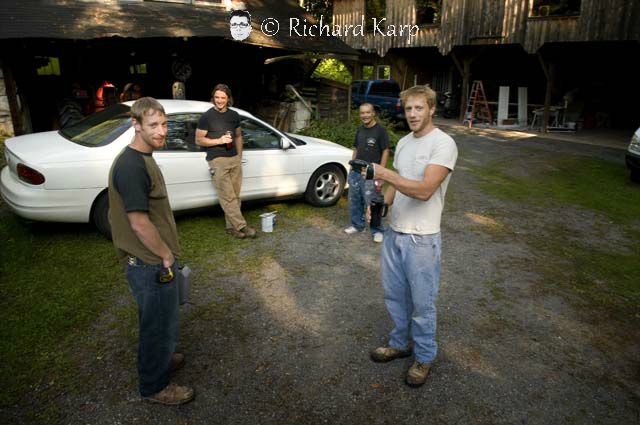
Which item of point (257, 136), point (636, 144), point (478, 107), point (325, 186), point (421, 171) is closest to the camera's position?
point (421, 171)

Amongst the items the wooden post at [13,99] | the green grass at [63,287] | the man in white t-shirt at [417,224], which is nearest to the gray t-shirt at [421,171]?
the man in white t-shirt at [417,224]

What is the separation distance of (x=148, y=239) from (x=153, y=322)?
0.54 meters

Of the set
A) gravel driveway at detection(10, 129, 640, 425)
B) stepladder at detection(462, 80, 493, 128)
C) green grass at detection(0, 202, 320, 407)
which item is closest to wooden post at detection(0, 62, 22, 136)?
green grass at detection(0, 202, 320, 407)

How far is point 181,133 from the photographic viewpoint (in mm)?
5750

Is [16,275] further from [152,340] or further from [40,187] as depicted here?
[152,340]

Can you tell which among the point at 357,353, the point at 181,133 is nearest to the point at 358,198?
the point at 181,133

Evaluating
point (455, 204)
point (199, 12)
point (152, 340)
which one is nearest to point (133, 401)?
point (152, 340)

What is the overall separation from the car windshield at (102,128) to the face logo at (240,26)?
15.4ft

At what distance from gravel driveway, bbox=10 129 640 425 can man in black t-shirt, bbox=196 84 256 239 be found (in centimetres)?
48

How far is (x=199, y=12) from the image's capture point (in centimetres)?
1147

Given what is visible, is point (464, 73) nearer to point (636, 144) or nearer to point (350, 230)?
point (636, 144)

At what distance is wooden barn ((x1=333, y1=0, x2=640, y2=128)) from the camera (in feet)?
51.2

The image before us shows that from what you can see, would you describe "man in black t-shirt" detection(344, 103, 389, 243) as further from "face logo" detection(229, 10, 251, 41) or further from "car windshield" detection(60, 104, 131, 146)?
"face logo" detection(229, 10, 251, 41)

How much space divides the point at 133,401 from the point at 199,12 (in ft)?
35.1
